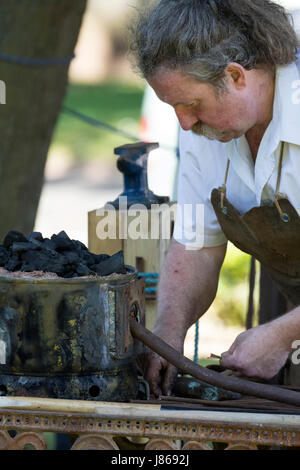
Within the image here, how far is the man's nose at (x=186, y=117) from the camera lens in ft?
7.43

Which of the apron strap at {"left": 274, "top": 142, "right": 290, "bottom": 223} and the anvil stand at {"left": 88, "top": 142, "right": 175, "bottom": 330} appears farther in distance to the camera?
the anvil stand at {"left": 88, "top": 142, "right": 175, "bottom": 330}

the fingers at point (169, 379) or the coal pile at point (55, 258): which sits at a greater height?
the coal pile at point (55, 258)

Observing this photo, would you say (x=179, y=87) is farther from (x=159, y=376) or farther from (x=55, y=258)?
(x=159, y=376)

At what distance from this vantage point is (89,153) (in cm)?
1571

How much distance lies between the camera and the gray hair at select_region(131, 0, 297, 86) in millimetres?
2186

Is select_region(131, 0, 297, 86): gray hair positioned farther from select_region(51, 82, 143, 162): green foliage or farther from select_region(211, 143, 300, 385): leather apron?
select_region(51, 82, 143, 162): green foliage

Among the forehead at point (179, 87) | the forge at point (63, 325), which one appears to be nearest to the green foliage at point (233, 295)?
the forehead at point (179, 87)

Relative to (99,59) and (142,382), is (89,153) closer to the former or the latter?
(99,59)

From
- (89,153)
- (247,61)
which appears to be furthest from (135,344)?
(89,153)

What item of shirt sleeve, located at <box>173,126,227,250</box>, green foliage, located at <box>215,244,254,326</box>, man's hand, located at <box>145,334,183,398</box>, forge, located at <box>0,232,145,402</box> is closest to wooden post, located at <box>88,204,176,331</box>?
shirt sleeve, located at <box>173,126,227,250</box>

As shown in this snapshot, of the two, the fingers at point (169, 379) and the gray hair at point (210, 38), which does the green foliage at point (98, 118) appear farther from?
the fingers at point (169, 379)

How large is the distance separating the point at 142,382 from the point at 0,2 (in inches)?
98.1

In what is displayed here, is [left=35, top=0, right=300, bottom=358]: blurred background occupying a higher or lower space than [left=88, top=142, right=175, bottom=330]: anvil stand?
higher

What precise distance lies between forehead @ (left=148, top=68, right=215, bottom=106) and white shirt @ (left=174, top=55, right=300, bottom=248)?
11.0 inches
